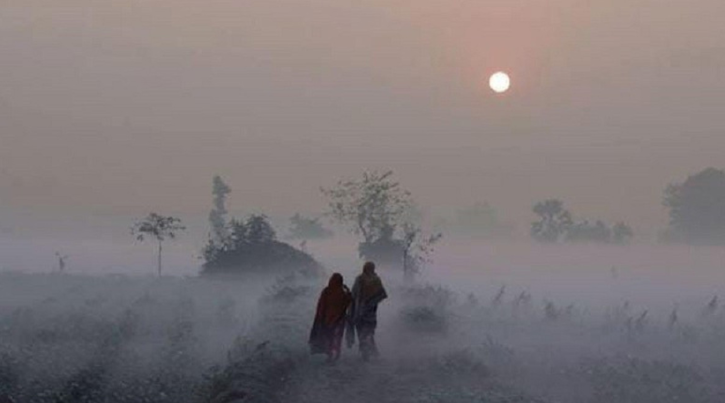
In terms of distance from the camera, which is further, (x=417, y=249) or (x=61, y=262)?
(x=61, y=262)

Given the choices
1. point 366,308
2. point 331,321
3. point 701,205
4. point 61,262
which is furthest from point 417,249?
point 701,205

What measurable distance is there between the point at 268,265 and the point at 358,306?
4769 cm

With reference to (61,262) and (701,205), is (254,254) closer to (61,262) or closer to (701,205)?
(61,262)

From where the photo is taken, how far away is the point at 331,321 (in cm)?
2497

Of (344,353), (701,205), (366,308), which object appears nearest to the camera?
(366,308)

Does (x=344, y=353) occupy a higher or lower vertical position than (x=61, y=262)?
lower

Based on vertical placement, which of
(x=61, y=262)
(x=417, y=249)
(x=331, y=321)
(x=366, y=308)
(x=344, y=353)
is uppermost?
(x=61, y=262)

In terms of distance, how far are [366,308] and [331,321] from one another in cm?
130

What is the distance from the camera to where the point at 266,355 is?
994 inches

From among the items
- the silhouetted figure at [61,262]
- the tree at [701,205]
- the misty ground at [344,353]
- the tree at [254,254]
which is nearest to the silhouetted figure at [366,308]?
the misty ground at [344,353]

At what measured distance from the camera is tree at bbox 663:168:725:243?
14725cm

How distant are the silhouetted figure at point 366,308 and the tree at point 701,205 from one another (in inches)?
5151

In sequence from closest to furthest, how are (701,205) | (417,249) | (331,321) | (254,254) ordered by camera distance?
(331,321)
(254,254)
(417,249)
(701,205)

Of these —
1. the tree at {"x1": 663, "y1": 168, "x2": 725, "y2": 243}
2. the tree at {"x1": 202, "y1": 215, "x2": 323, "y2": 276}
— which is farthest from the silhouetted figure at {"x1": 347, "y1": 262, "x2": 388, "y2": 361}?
the tree at {"x1": 663, "y1": 168, "x2": 725, "y2": 243}
